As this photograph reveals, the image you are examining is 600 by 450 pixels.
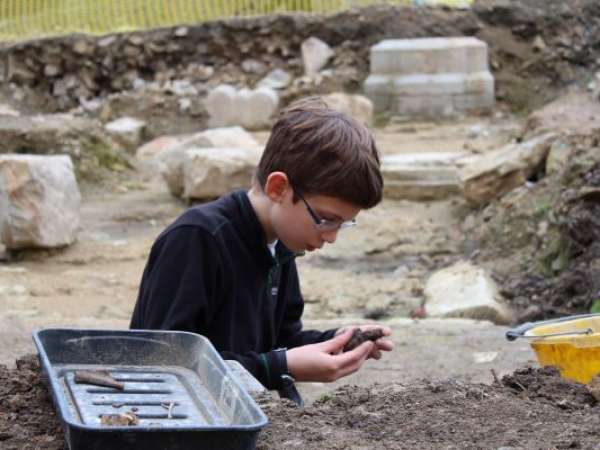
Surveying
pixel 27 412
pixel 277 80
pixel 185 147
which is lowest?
pixel 277 80

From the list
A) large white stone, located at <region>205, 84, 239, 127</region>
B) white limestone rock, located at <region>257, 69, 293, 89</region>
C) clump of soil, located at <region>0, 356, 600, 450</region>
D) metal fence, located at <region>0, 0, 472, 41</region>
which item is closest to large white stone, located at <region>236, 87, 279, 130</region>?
large white stone, located at <region>205, 84, 239, 127</region>

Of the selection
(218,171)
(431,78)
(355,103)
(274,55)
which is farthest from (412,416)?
(274,55)

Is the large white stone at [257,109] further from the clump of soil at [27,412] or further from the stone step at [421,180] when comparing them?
the clump of soil at [27,412]

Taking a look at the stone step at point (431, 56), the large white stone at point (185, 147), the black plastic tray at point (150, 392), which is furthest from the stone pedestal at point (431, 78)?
the black plastic tray at point (150, 392)

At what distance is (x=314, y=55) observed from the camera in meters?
15.2

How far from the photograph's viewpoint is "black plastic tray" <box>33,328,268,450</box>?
1676 mm

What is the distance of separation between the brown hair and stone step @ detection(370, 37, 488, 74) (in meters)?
11.1

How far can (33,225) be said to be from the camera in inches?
287

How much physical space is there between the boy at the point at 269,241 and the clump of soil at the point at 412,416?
0.31 metres

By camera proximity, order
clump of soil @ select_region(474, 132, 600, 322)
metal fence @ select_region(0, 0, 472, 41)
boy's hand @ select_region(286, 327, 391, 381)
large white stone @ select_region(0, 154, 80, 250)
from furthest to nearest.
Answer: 1. metal fence @ select_region(0, 0, 472, 41)
2. large white stone @ select_region(0, 154, 80, 250)
3. clump of soil @ select_region(474, 132, 600, 322)
4. boy's hand @ select_region(286, 327, 391, 381)

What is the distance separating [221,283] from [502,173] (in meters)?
5.80

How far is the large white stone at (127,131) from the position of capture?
1270 centimetres

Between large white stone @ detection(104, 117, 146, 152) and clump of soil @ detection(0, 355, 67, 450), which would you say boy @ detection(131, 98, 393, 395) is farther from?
large white stone @ detection(104, 117, 146, 152)

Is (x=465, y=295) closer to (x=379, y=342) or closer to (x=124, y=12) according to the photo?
(x=379, y=342)
